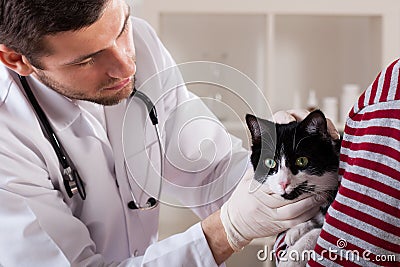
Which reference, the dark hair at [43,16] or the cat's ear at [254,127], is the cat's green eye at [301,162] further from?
the dark hair at [43,16]

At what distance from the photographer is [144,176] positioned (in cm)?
84

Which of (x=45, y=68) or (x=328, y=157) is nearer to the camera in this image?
(x=328, y=157)

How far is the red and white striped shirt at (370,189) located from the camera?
2.24ft

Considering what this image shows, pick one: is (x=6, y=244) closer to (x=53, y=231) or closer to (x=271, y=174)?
(x=53, y=231)

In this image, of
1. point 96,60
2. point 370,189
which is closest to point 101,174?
point 96,60

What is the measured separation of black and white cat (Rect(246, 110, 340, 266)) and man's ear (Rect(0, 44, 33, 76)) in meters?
0.46

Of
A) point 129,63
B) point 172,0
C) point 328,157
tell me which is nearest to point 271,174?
point 328,157

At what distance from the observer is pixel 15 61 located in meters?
1.01

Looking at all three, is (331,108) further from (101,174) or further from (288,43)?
(101,174)

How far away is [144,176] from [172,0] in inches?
59.4

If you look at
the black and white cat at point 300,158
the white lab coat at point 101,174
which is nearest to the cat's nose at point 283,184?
the black and white cat at point 300,158

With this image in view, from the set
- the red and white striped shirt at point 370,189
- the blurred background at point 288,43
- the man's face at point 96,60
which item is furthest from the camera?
the blurred background at point 288,43

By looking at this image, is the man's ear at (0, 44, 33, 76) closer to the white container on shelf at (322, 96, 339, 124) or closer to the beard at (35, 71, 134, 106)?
the beard at (35, 71, 134, 106)

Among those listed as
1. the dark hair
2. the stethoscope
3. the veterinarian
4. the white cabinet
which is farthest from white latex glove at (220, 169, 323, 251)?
the white cabinet
